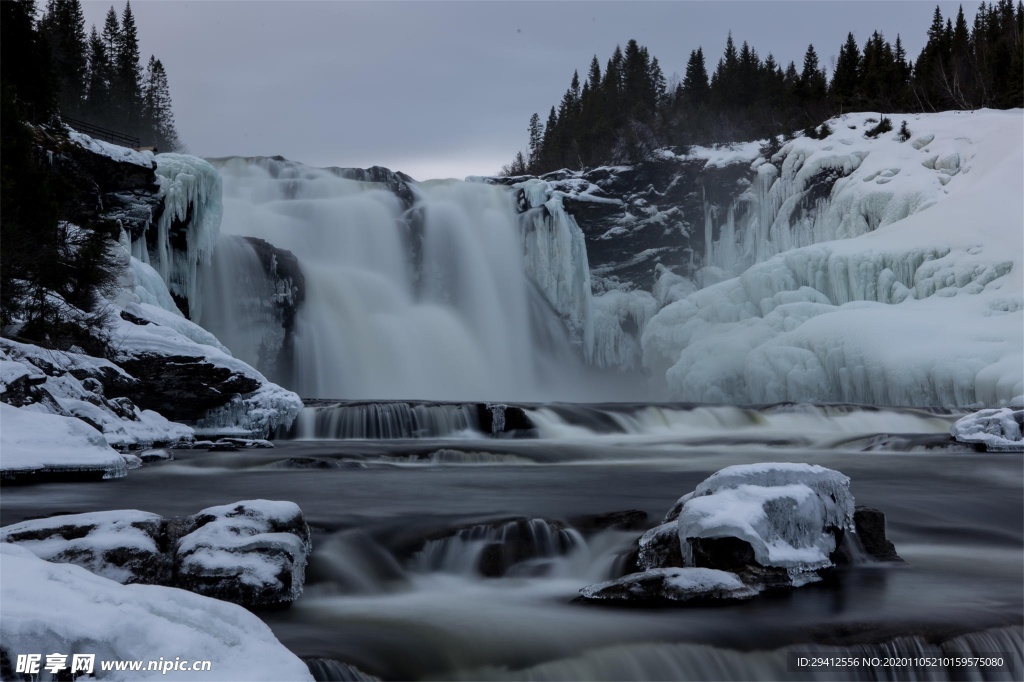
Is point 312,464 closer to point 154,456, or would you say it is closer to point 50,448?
point 154,456

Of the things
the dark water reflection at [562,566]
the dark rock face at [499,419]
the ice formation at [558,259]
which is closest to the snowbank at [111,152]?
the dark rock face at [499,419]

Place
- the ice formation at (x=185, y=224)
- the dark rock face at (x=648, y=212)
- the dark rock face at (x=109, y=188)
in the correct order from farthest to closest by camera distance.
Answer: the dark rock face at (x=648, y=212) < the ice formation at (x=185, y=224) < the dark rock face at (x=109, y=188)

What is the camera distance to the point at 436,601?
5.92 meters

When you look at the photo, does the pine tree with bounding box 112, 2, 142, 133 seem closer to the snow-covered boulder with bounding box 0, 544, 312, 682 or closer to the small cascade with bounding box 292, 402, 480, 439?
the small cascade with bounding box 292, 402, 480, 439

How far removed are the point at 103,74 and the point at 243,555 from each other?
171 ft

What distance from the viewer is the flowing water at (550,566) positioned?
192 inches

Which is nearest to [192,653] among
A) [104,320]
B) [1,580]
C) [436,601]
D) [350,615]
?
[1,580]

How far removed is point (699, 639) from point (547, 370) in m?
25.8

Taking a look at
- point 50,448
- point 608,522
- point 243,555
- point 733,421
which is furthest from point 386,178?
point 243,555

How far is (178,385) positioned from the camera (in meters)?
14.1

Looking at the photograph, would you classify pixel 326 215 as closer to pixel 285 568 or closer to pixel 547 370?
pixel 547 370

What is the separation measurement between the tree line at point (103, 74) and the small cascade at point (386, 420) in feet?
115

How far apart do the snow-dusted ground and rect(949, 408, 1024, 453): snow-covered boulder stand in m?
2.22

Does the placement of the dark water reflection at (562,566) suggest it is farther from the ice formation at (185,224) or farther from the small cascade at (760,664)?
the ice formation at (185,224)
